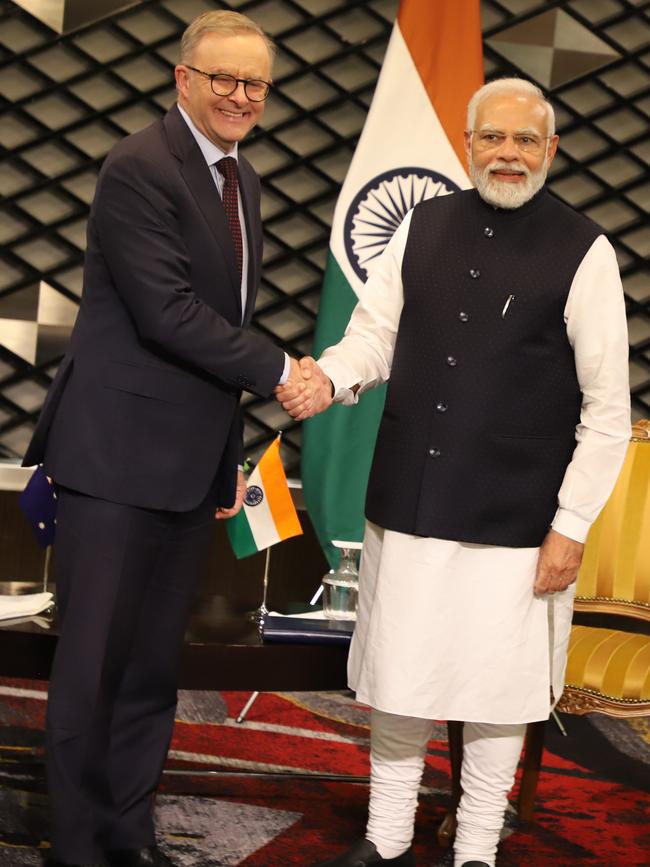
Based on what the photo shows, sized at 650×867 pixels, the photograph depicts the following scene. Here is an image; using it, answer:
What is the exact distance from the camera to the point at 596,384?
169 centimetres

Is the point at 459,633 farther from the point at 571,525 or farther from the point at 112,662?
the point at 112,662

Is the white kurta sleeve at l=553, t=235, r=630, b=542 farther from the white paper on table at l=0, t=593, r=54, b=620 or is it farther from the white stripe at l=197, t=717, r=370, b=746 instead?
the white stripe at l=197, t=717, r=370, b=746

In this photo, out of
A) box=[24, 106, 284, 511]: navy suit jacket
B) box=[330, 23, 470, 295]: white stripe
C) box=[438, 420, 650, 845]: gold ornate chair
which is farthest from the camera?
box=[330, 23, 470, 295]: white stripe

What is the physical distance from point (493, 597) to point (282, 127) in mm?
2320

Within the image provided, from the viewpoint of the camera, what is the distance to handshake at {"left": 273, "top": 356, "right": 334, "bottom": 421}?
68.9 inches

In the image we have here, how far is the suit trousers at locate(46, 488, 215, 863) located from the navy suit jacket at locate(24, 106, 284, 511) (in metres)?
0.06

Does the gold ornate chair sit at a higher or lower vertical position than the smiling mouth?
lower

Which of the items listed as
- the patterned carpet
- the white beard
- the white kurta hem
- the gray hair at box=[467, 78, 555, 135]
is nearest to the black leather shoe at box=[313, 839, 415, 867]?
the patterned carpet

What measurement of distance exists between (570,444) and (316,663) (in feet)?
1.82

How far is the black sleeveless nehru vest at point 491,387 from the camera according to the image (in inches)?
66.7

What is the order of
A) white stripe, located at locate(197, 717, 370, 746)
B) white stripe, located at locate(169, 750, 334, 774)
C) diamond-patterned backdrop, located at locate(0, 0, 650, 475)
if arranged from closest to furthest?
white stripe, located at locate(169, 750, 334, 774), white stripe, located at locate(197, 717, 370, 746), diamond-patterned backdrop, located at locate(0, 0, 650, 475)

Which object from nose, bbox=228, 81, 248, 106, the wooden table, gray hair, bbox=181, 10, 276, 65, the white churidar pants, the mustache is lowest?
the white churidar pants

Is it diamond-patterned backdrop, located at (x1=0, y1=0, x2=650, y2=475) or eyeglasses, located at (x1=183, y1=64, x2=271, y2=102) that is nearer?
eyeglasses, located at (x1=183, y1=64, x2=271, y2=102)

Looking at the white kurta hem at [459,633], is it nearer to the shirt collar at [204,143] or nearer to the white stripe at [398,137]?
the shirt collar at [204,143]
